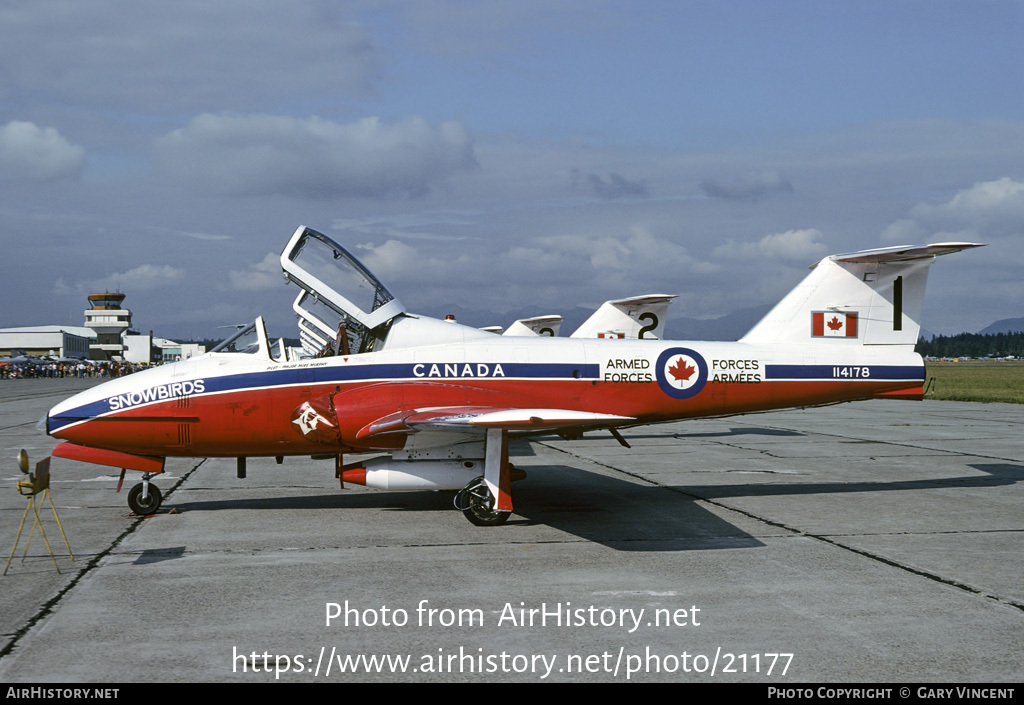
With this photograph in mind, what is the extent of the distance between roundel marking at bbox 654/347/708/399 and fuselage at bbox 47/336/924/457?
0.01 meters

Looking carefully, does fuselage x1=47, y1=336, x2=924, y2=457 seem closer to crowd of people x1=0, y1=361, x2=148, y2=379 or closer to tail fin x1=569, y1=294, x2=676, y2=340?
tail fin x1=569, y1=294, x2=676, y2=340

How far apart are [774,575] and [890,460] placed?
31.3ft

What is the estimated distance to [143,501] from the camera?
1019 cm

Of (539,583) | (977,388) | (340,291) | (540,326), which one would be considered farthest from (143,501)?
(977,388)

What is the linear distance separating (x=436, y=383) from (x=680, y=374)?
10.7 feet

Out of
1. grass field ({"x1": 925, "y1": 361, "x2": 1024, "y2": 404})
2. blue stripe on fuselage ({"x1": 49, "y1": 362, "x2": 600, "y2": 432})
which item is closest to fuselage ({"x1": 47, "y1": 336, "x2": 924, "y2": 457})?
blue stripe on fuselage ({"x1": 49, "y1": 362, "x2": 600, "y2": 432})

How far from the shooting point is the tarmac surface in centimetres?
514

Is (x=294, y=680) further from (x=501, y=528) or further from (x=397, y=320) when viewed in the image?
(x=397, y=320)

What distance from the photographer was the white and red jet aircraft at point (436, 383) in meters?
9.89

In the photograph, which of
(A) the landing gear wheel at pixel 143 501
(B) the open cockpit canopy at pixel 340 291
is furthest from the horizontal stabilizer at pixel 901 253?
(A) the landing gear wheel at pixel 143 501

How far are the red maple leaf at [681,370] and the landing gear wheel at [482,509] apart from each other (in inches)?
121

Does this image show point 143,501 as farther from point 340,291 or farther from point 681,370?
point 681,370

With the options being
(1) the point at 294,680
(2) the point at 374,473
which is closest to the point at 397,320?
(2) the point at 374,473

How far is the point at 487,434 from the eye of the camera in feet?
30.7
